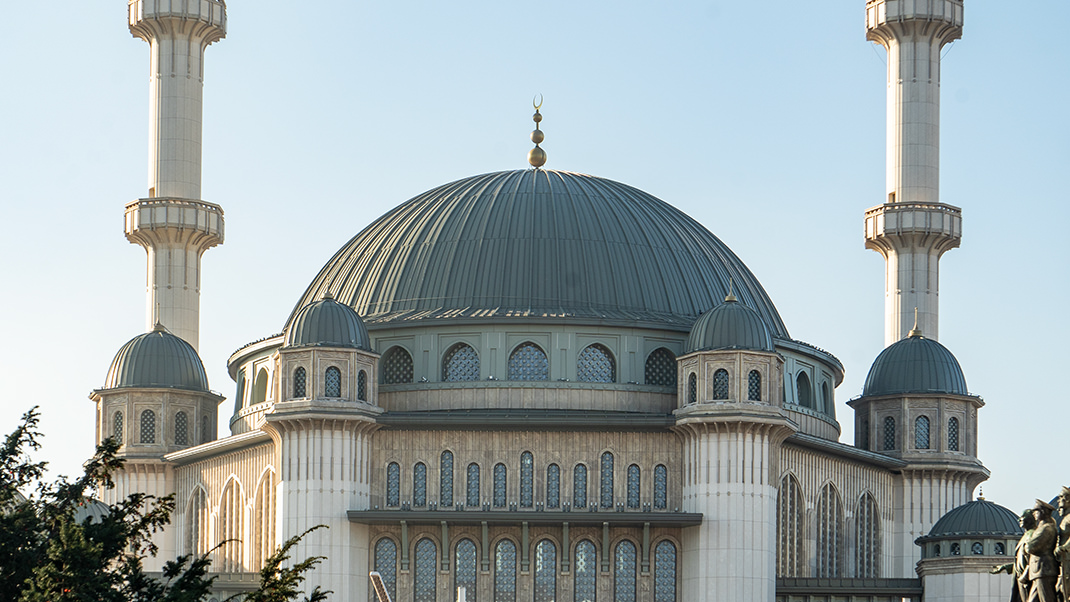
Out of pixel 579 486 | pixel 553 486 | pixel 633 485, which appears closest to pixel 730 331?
pixel 633 485

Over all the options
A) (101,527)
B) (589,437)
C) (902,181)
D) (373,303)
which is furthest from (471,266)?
(101,527)

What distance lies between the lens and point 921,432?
234 ft

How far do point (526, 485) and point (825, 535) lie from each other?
10.1m

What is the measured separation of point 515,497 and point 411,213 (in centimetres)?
1220

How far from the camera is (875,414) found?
7181 centimetres

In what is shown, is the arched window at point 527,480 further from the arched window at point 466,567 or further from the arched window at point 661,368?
the arched window at point 661,368

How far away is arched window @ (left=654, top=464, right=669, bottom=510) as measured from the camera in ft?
205

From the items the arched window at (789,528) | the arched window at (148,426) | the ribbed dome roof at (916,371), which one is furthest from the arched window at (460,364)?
the ribbed dome roof at (916,371)

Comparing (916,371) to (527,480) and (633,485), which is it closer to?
(633,485)

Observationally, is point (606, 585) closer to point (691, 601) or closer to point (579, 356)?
point (691, 601)

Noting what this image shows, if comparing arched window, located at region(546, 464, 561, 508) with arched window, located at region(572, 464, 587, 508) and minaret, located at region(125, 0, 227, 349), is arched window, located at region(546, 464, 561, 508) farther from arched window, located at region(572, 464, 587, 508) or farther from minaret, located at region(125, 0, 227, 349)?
minaret, located at region(125, 0, 227, 349)

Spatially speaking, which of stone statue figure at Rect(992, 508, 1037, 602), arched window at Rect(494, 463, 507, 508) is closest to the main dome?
arched window at Rect(494, 463, 507, 508)

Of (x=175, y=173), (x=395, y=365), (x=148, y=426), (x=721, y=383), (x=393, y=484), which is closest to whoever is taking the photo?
(x=721, y=383)

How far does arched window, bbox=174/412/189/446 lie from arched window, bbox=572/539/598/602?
15.6 metres
